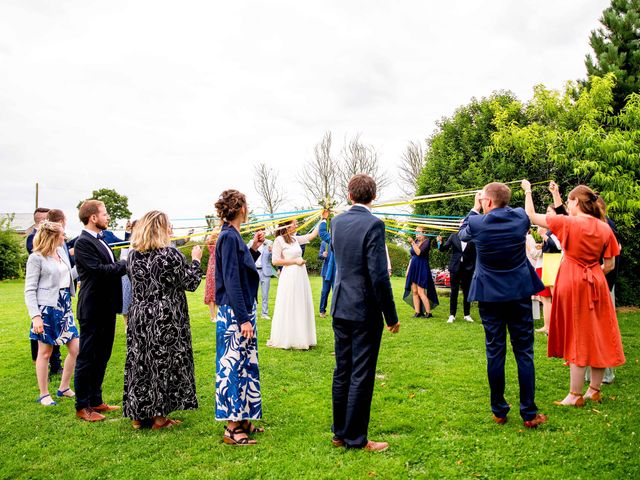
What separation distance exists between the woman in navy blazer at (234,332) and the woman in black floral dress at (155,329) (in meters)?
0.54

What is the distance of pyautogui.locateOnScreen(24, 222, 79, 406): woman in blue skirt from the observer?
5.78 meters

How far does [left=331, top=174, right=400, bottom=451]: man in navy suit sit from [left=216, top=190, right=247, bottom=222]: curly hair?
39.0 inches

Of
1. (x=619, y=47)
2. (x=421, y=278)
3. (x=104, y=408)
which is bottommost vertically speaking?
(x=104, y=408)

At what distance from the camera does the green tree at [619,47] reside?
15367 mm

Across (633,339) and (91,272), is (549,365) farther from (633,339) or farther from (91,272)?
(91,272)

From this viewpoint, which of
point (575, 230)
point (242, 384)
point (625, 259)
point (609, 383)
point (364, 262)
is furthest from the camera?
point (625, 259)

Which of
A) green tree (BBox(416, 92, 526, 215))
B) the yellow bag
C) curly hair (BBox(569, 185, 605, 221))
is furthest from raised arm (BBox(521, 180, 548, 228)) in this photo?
green tree (BBox(416, 92, 526, 215))

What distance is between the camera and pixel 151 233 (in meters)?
4.84

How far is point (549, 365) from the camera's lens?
7.06 meters

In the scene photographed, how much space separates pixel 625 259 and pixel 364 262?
1180 cm

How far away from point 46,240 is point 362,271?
4.04 m

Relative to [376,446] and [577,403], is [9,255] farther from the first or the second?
[577,403]

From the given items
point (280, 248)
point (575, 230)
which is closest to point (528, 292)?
point (575, 230)

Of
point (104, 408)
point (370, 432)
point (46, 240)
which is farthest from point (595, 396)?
point (46, 240)
